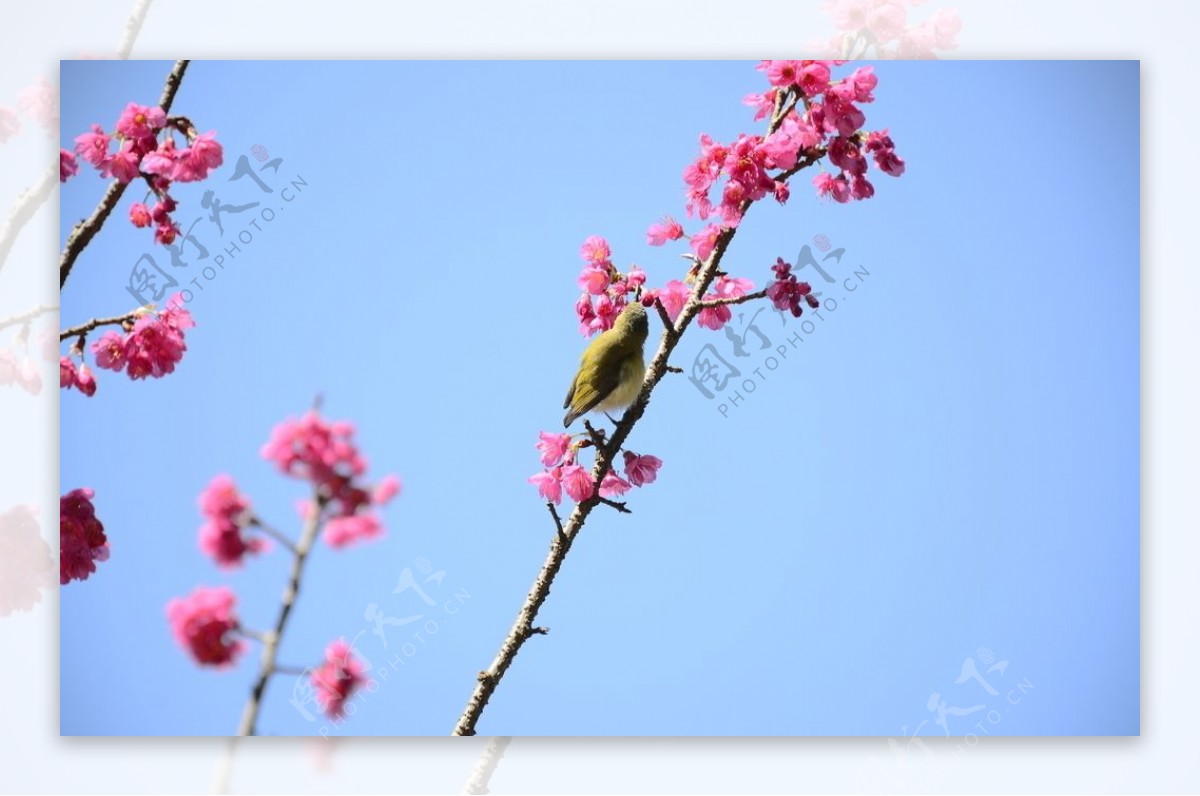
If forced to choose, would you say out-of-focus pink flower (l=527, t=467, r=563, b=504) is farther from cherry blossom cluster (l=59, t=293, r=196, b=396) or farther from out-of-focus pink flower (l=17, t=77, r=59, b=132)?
out-of-focus pink flower (l=17, t=77, r=59, b=132)

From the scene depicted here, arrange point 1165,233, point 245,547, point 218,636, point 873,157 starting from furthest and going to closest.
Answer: point 1165,233
point 873,157
point 218,636
point 245,547

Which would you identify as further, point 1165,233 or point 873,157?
point 1165,233

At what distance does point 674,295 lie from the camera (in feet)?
8.40

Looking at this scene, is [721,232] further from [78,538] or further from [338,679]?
[78,538]

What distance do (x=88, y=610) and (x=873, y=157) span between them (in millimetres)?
→ 2168

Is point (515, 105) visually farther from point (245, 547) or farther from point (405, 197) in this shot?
point (245, 547)

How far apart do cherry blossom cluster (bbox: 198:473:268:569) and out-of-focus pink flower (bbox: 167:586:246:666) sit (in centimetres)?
22

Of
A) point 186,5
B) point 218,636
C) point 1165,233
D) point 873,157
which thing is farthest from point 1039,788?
point 186,5

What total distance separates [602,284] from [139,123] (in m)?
1.03

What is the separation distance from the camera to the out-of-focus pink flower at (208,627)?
6.30ft

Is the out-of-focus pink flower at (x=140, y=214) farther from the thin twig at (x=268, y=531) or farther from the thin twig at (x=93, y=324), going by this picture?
the thin twig at (x=268, y=531)

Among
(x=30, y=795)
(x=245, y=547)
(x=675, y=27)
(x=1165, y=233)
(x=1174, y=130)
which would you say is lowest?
(x=30, y=795)

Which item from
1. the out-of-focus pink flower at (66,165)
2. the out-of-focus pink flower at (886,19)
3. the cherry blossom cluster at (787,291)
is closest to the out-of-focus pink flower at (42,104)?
the out-of-focus pink flower at (66,165)

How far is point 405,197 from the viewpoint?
3137mm
